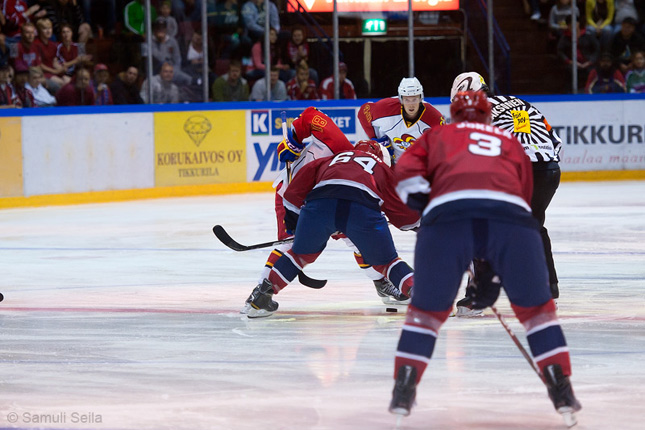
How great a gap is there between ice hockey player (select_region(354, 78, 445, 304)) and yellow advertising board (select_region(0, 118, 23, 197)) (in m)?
5.00

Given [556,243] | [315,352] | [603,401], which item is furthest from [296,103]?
[603,401]

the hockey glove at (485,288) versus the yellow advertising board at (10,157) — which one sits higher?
the hockey glove at (485,288)

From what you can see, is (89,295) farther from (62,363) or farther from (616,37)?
(616,37)

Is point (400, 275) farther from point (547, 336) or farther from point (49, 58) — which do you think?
point (49, 58)

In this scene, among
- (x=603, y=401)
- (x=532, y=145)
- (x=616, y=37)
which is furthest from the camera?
(x=616, y=37)

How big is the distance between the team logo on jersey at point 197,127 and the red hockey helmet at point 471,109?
7.91 metres

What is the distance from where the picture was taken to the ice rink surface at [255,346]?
3.69 metres

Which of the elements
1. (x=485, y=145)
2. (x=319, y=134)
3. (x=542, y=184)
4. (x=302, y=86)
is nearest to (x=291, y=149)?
(x=319, y=134)

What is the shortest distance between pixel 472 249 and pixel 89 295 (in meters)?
3.16

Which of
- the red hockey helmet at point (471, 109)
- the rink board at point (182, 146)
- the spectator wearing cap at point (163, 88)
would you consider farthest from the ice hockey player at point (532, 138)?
the spectator wearing cap at point (163, 88)

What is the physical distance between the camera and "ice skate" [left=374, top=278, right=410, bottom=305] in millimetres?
5602

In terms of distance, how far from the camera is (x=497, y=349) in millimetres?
4617

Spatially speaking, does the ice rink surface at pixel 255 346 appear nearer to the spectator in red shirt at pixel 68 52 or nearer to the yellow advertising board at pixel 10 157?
the yellow advertising board at pixel 10 157

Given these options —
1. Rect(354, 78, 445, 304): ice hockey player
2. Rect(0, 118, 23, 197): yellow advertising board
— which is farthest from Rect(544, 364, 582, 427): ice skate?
Rect(0, 118, 23, 197): yellow advertising board
